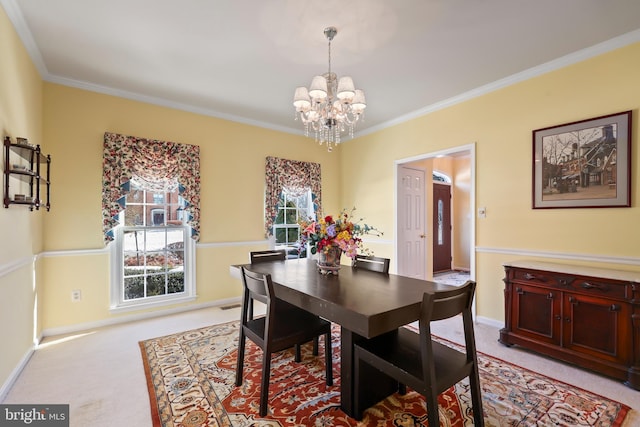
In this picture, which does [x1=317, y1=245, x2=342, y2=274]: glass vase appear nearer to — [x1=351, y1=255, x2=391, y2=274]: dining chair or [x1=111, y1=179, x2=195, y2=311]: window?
[x1=351, y1=255, x2=391, y2=274]: dining chair

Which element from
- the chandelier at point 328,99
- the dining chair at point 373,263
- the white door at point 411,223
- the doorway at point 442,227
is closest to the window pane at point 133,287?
the dining chair at point 373,263

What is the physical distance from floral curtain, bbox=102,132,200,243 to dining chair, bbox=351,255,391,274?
2348 mm

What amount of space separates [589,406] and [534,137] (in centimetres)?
241

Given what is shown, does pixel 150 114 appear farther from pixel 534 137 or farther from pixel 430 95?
pixel 534 137

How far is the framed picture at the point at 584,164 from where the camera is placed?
2549 millimetres

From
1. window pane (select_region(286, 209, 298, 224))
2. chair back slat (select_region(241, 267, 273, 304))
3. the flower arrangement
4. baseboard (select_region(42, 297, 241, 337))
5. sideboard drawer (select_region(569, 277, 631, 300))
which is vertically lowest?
baseboard (select_region(42, 297, 241, 337))

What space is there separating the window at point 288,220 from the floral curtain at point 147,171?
4.47ft

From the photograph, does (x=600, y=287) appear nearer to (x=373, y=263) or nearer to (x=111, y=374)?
(x=373, y=263)

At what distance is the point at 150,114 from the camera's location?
3.74 metres

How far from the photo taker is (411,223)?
4.94 metres

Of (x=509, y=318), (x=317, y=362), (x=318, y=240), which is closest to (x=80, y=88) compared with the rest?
(x=318, y=240)

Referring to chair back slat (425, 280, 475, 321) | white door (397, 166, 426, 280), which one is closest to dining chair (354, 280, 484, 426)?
chair back slat (425, 280, 475, 321)

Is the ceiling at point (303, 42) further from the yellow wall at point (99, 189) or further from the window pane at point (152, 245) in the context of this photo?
the window pane at point (152, 245)

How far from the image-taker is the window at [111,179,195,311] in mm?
3583
